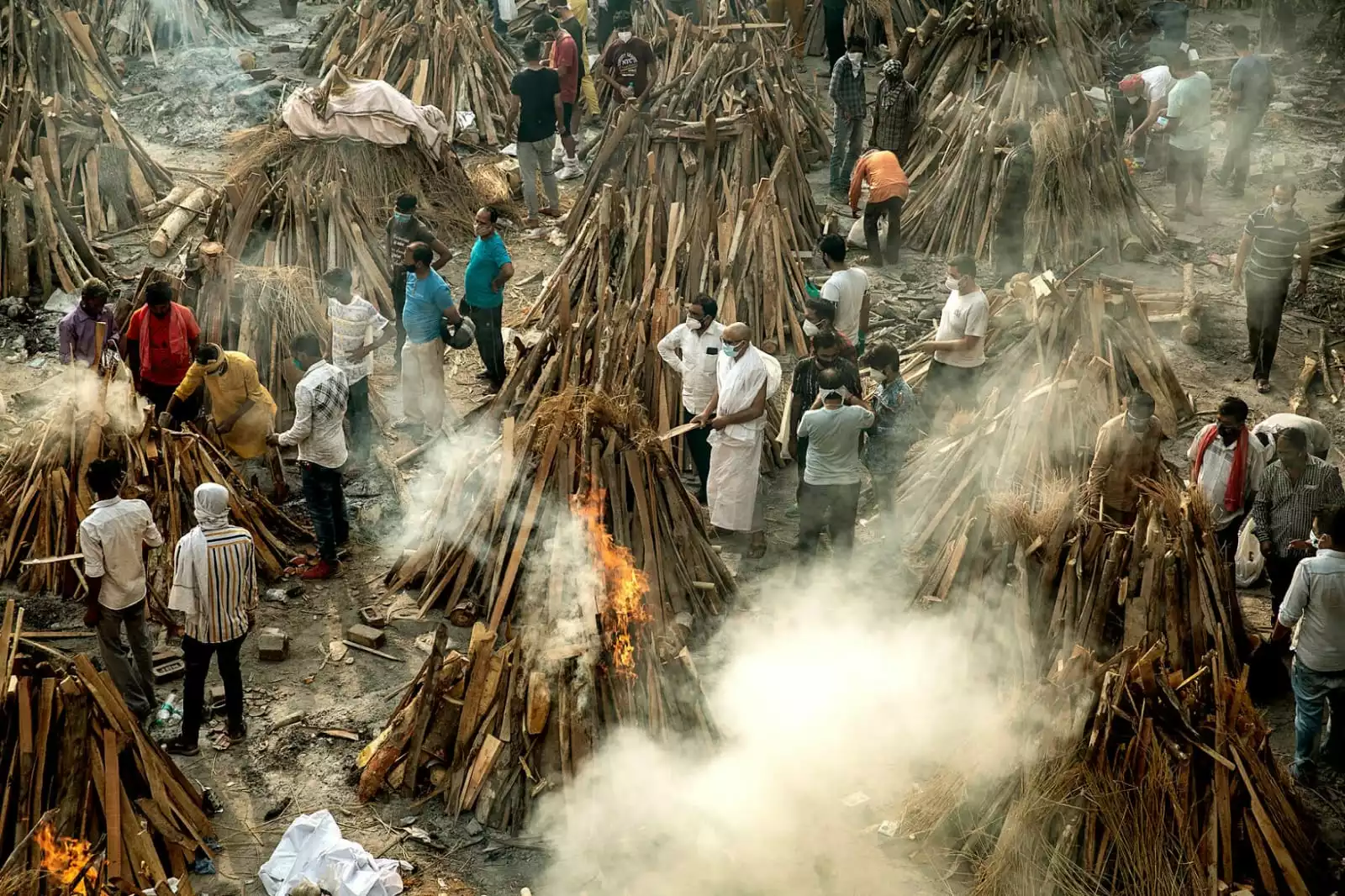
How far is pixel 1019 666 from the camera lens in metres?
7.91

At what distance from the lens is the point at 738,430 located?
939 centimetres

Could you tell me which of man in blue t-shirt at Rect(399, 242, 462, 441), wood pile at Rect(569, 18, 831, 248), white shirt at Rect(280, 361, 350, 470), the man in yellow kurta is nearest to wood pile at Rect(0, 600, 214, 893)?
white shirt at Rect(280, 361, 350, 470)

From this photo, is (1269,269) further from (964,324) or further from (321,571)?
(321,571)

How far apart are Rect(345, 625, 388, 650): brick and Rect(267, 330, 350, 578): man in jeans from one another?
898mm

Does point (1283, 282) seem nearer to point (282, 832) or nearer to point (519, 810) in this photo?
point (519, 810)

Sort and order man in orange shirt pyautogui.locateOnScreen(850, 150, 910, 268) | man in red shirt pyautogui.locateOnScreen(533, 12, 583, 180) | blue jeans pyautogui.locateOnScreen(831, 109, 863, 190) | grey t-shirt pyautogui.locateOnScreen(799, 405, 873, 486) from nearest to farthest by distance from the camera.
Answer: grey t-shirt pyautogui.locateOnScreen(799, 405, 873, 486)
man in orange shirt pyautogui.locateOnScreen(850, 150, 910, 268)
blue jeans pyautogui.locateOnScreen(831, 109, 863, 190)
man in red shirt pyautogui.locateOnScreen(533, 12, 583, 180)

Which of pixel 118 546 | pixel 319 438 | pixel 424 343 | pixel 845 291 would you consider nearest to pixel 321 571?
pixel 319 438

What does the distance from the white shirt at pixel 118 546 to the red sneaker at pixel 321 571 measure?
177 centimetres

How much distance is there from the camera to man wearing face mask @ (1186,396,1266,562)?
860 cm

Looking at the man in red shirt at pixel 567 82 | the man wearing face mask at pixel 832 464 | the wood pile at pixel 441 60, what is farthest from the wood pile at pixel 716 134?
the man wearing face mask at pixel 832 464

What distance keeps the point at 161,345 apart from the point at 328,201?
3490 mm

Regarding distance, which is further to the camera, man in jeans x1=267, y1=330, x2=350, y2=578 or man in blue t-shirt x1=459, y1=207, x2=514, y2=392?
man in blue t-shirt x1=459, y1=207, x2=514, y2=392

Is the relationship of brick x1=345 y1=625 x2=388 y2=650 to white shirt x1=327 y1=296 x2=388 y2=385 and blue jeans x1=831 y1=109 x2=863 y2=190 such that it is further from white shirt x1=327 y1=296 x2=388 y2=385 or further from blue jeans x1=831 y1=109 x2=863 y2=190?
blue jeans x1=831 y1=109 x2=863 y2=190

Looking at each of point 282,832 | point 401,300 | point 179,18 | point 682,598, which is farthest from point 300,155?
point 282,832
